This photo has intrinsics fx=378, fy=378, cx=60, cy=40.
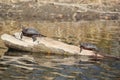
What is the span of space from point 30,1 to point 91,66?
148 ft

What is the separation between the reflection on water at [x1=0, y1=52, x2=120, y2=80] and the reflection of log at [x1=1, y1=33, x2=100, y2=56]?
0.49m

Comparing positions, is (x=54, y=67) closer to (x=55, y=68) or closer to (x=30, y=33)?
(x=55, y=68)

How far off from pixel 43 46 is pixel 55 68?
433 cm

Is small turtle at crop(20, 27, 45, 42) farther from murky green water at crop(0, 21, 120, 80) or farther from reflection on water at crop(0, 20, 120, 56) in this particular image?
reflection on water at crop(0, 20, 120, 56)

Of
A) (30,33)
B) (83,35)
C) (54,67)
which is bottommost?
(83,35)

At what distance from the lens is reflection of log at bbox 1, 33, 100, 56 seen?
26547mm

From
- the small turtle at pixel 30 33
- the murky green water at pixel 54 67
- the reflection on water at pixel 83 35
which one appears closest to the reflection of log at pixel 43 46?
the small turtle at pixel 30 33

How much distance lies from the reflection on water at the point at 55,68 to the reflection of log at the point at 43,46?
1.59 ft

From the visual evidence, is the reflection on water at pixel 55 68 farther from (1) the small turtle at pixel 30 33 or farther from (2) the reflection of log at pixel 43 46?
(1) the small turtle at pixel 30 33

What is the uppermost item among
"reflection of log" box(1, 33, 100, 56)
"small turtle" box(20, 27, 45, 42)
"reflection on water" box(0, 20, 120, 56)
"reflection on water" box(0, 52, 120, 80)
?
"small turtle" box(20, 27, 45, 42)

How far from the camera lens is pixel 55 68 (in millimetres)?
22875

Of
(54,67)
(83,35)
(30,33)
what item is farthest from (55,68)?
(83,35)

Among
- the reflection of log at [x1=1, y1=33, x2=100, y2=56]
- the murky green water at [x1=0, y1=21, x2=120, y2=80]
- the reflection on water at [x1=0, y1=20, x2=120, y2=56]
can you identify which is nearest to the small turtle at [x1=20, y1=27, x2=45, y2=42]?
the reflection of log at [x1=1, y1=33, x2=100, y2=56]

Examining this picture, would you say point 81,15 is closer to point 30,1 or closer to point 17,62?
point 30,1
